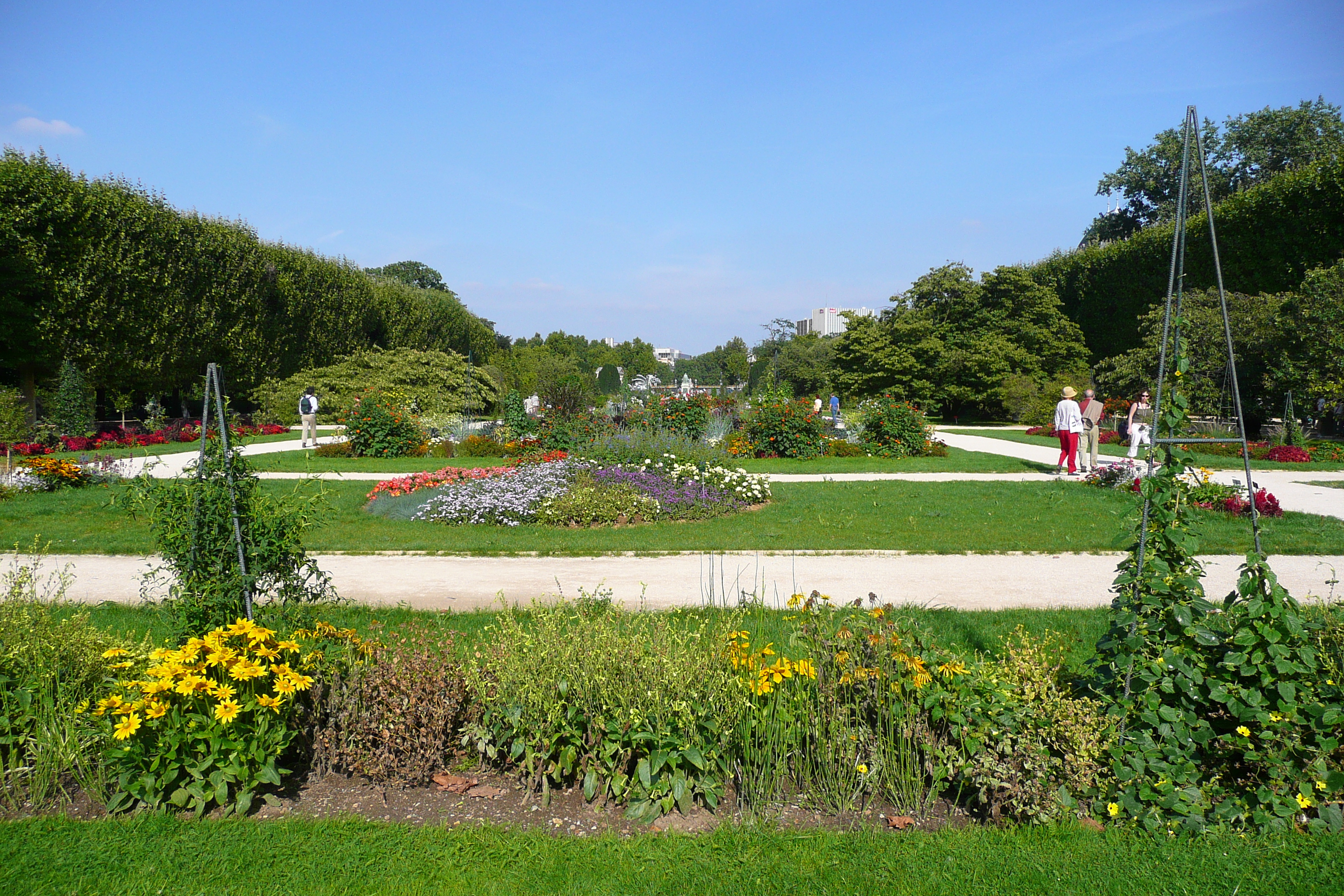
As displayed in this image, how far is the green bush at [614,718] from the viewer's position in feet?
9.87

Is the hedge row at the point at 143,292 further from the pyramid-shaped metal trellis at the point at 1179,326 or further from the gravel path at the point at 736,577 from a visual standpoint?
the pyramid-shaped metal trellis at the point at 1179,326

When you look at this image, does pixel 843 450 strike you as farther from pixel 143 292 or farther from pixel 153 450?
pixel 143 292

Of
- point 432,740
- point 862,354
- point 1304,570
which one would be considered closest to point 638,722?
point 432,740

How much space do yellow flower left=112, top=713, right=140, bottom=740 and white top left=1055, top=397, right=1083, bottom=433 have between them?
12.9m

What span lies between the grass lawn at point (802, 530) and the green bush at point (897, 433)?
19.3 feet

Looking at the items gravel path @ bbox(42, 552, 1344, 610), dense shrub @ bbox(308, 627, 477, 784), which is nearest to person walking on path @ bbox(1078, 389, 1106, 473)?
gravel path @ bbox(42, 552, 1344, 610)

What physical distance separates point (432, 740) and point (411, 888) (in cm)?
74

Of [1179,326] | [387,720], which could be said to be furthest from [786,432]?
[387,720]

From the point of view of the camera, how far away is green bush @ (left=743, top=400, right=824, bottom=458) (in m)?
16.4

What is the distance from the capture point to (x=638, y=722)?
3.02 metres

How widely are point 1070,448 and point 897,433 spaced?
4188mm

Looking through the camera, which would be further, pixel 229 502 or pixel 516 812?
pixel 229 502

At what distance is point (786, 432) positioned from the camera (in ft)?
53.8

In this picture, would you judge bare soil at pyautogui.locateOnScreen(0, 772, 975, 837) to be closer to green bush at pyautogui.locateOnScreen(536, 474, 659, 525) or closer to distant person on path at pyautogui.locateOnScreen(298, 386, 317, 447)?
green bush at pyautogui.locateOnScreen(536, 474, 659, 525)
